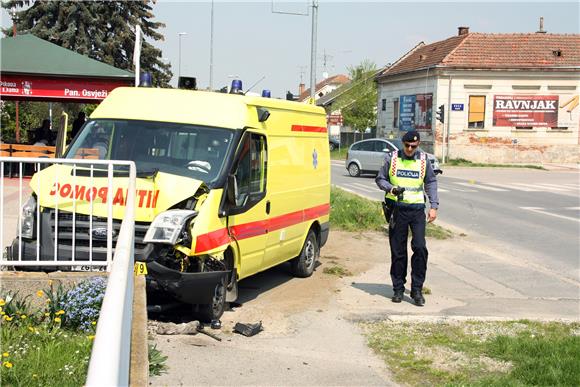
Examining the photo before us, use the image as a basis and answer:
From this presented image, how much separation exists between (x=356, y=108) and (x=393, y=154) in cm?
6117

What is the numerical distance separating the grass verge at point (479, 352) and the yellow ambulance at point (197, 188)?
5.20 ft

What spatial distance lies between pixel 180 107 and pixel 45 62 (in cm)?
958

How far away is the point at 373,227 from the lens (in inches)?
559

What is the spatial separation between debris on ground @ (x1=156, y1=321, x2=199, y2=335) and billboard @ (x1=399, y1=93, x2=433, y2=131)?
42.5 metres

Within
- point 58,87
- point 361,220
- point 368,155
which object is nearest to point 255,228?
point 361,220

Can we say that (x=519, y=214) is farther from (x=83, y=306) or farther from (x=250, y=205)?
(x=83, y=306)

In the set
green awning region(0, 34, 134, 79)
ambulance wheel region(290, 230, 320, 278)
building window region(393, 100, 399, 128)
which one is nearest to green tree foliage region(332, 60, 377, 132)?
building window region(393, 100, 399, 128)

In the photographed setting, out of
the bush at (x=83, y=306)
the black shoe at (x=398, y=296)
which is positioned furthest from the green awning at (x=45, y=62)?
the bush at (x=83, y=306)

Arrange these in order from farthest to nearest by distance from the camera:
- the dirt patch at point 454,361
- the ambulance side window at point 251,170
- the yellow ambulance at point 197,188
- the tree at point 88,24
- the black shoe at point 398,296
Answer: the tree at point 88,24 < the black shoe at point 398,296 < the ambulance side window at point 251,170 < the yellow ambulance at point 197,188 < the dirt patch at point 454,361

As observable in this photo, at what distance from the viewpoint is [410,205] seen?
817 centimetres

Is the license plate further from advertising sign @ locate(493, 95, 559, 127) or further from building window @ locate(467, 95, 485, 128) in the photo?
advertising sign @ locate(493, 95, 559, 127)

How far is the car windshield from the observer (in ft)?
23.3

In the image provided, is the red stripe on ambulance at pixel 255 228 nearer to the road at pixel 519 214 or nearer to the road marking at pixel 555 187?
the road at pixel 519 214

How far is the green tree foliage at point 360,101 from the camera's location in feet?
224
